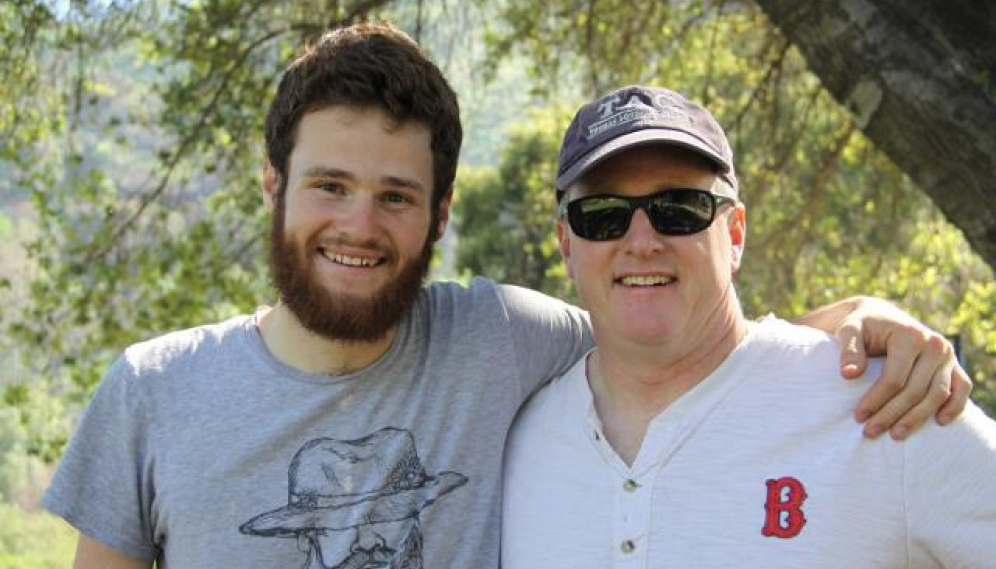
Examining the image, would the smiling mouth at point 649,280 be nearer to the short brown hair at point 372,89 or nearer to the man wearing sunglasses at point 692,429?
the man wearing sunglasses at point 692,429

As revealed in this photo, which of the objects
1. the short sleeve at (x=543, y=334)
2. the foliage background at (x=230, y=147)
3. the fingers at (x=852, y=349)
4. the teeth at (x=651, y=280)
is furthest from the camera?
the foliage background at (x=230, y=147)

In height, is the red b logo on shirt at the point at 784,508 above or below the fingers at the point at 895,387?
below

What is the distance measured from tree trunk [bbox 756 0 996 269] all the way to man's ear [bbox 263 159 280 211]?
8.35ft

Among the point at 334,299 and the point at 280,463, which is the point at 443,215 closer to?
the point at 334,299

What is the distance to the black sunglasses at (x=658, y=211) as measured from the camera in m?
2.73

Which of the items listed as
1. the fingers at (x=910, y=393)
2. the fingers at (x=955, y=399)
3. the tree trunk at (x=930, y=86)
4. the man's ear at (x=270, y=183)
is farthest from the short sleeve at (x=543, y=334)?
the tree trunk at (x=930, y=86)

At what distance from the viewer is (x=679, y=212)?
2732 mm

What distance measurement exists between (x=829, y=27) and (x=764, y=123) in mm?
3431

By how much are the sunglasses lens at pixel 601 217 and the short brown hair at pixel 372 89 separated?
51 centimetres

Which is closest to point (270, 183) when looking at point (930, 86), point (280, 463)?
point (280, 463)

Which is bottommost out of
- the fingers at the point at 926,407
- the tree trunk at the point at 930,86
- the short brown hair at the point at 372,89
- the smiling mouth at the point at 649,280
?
the fingers at the point at 926,407

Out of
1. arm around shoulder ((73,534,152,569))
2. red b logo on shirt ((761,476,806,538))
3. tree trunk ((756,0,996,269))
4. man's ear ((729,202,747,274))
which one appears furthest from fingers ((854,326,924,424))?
tree trunk ((756,0,996,269))

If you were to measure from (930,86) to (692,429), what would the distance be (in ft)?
8.03

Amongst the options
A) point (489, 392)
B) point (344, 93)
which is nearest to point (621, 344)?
point (489, 392)
